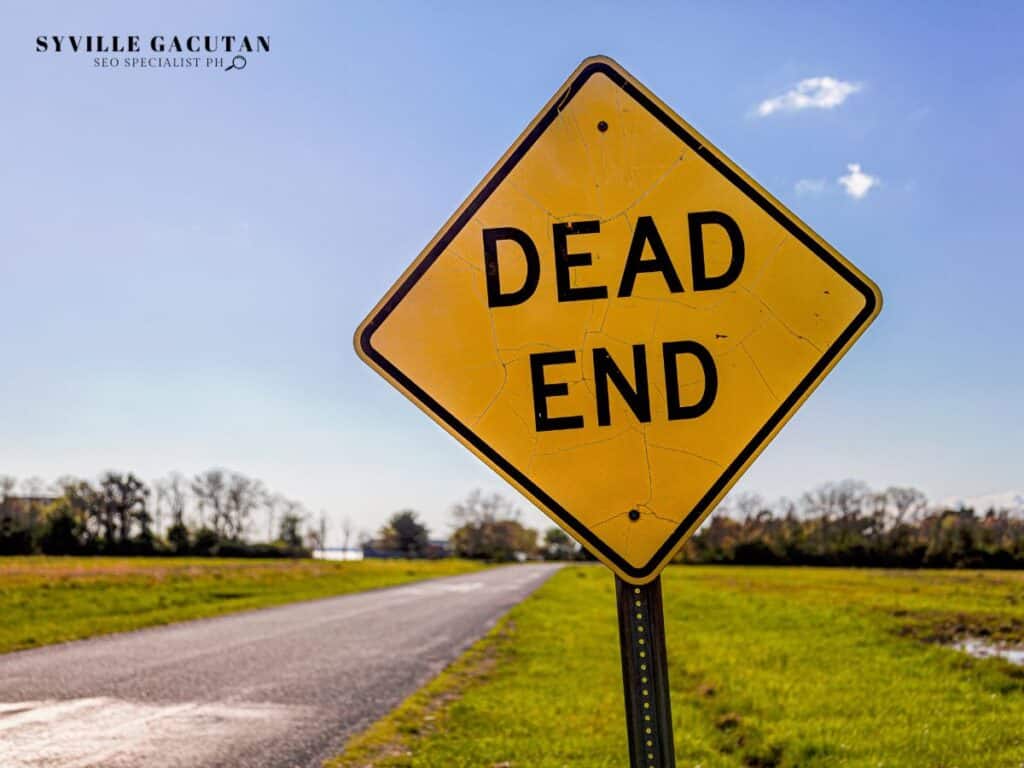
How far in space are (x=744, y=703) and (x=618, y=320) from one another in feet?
22.6

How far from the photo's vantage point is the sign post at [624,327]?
1.93 m

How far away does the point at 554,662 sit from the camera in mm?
11375

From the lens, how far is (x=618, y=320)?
198 centimetres

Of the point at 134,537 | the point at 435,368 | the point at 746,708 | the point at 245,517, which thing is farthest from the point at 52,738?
the point at 245,517

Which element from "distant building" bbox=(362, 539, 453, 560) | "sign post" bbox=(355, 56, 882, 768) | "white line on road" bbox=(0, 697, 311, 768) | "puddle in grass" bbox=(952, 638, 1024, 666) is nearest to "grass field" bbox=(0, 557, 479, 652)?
"white line on road" bbox=(0, 697, 311, 768)

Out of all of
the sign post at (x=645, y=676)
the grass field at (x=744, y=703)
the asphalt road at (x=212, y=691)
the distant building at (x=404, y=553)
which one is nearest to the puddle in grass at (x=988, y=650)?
the grass field at (x=744, y=703)

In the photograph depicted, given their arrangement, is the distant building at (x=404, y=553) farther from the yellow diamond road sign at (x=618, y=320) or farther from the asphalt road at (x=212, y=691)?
the yellow diamond road sign at (x=618, y=320)

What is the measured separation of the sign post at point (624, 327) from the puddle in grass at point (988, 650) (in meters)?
10.8

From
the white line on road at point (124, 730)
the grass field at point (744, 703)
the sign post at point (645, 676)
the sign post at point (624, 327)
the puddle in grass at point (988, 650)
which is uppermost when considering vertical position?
the sign post at point (624, 327)

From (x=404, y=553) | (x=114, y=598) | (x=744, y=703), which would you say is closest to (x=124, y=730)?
(x=744, y=703)

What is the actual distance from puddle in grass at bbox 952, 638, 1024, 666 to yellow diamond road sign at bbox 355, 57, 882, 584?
35.6ft

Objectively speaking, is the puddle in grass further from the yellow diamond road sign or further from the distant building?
the distant building

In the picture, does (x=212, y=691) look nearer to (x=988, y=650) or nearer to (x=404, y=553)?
(x=988, y=650)

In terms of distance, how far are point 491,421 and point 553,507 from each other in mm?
249
